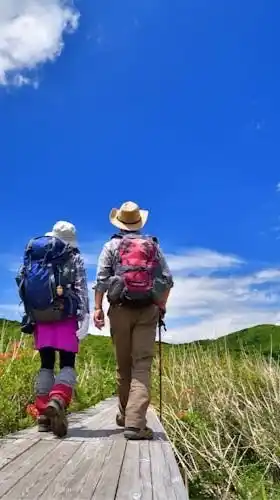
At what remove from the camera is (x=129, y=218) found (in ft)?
20.4

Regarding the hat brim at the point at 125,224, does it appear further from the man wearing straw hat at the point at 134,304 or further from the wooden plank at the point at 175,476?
the wooden plank at the point at 175,476

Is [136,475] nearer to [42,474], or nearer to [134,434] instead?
[42,474]

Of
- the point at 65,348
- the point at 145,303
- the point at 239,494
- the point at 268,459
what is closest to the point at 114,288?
the point at 145,303

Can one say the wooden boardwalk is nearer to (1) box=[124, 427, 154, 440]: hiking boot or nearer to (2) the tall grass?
(1) box=[124, 427, 154, 440]: hiking boot

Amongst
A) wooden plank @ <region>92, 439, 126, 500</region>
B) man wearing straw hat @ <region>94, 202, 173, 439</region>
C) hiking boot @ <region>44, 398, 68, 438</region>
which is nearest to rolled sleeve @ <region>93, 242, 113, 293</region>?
man wearing straw hat @ <region>94, 202, 173, 439</region>

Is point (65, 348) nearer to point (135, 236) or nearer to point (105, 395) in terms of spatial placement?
point (135, 236)

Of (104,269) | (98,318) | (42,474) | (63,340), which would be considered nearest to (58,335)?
(63,340)

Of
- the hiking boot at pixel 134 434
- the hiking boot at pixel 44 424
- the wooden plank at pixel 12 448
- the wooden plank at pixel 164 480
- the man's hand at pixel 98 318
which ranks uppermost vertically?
the man's hand at pixel 98 318

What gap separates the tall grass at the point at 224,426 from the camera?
816 centimetres

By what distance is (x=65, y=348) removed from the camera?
236 inches

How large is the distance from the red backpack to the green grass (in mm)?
2277

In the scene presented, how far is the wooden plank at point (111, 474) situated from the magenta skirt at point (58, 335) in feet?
3.68

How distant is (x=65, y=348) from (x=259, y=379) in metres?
6.71

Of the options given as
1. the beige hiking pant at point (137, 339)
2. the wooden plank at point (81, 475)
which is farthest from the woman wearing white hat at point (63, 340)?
the wooden plank at point (81, 475)
